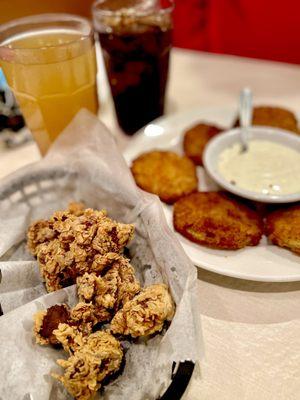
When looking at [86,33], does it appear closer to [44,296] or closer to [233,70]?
[44,296]

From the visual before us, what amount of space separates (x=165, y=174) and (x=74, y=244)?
493mm

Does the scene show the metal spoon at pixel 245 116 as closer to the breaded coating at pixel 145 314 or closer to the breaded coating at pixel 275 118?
the breaded coating at pixel 275 118

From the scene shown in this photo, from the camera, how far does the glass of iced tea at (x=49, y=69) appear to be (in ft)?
3.97

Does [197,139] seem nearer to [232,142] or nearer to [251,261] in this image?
[232,142]

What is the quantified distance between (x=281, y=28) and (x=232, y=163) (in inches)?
61.5

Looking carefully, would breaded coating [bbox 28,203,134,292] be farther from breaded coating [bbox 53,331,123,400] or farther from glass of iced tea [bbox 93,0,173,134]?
glass of iced tea [bbox 93,0,173,134]

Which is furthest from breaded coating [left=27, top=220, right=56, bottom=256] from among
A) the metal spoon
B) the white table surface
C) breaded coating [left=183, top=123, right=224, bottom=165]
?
the metal spoon

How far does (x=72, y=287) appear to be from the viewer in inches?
37.9

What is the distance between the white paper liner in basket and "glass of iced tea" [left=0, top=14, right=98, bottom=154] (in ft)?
0.37

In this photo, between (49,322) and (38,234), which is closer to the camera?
(49,322)

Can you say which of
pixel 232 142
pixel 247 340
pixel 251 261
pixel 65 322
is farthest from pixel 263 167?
pixel 65 322

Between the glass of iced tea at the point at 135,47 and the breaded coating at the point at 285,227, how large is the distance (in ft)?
2.31

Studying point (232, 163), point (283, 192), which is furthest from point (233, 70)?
point (283, 192)

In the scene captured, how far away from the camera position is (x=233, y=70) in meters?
2.08
